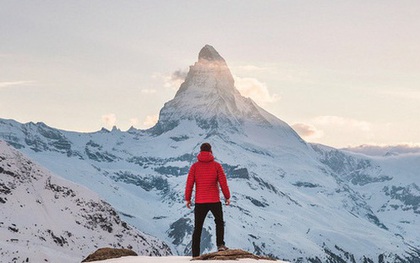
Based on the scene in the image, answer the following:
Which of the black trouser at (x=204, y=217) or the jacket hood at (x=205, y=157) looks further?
the black trouser at (x=204, y=217)

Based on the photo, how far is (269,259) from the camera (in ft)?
77.8

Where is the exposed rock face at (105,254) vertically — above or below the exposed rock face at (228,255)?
below

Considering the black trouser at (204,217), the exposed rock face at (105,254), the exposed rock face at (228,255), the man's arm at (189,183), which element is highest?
the man's arm at (189,183)

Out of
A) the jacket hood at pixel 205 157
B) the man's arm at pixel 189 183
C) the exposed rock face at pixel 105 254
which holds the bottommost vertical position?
the exposed rock face at pixel 105 254

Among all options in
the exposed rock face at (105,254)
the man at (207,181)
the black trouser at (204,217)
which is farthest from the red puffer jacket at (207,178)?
the exposed rock face at (105,254)

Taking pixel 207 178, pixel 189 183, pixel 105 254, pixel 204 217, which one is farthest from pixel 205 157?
pixel 105 254

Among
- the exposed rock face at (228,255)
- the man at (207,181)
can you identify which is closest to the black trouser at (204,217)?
the man at (207,181)

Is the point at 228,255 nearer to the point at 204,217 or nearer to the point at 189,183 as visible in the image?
the point at 204,217

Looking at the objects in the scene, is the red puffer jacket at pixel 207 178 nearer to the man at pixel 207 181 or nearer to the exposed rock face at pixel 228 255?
the man at pixel 207 181

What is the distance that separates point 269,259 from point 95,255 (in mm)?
8060

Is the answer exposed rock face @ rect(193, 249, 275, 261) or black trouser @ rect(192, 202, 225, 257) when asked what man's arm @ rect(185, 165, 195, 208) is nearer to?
black trouser @ rect(192, 202, 225, 257)

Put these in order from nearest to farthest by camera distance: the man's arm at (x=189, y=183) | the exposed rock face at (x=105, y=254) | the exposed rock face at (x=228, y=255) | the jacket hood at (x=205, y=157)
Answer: the exposed rock face at (x=228, y=255) → the jacket hood at (x=205, y=157) → the man's arm at (x=189, y=183) → the exposed rock face at (x=105, y=254)

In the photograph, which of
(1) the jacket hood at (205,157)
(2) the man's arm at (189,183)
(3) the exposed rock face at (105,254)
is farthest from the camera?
(3) the exposed rock face at (105,254)

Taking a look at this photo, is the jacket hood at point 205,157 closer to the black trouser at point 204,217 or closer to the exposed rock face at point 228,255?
the black trouser at point 204,217
